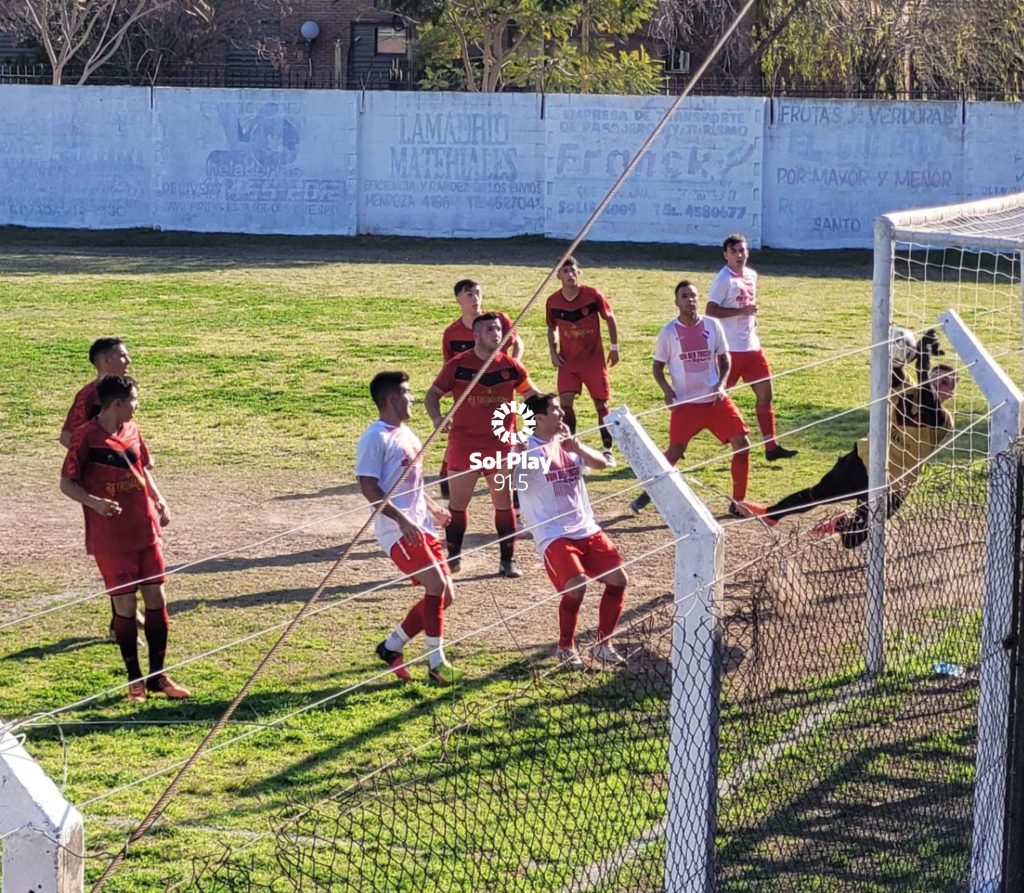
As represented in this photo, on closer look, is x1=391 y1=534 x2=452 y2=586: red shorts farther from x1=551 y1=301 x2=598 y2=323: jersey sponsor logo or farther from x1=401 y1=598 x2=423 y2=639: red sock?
x1=551 y1=301 x2=598 y2=323: jersey sponsor logo

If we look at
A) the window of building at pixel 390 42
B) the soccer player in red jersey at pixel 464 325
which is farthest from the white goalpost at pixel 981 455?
the window of building at pixel 390 42

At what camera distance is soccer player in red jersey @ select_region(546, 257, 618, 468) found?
1262 cm

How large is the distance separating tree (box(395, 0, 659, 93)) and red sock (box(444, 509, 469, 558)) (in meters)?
23.9

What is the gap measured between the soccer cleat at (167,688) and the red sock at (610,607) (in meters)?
2.14

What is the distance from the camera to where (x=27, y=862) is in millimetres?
2939

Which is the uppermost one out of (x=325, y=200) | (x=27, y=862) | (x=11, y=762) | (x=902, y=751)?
(x=325, y=200)

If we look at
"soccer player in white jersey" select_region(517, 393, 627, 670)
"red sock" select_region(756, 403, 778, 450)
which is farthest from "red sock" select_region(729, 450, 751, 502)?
"soccer player in white jersey" select_region(517, 393, 627, 670)

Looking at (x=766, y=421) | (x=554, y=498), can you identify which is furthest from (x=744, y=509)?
(x=554, y=498)

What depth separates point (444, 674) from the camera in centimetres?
837

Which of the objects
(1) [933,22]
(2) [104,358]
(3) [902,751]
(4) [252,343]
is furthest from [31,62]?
(3) [902,751]

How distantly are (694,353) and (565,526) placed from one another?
11.6 ft

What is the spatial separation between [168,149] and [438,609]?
22087 mm

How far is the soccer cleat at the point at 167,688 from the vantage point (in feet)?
26.4

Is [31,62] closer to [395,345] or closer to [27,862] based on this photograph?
[395,345]
